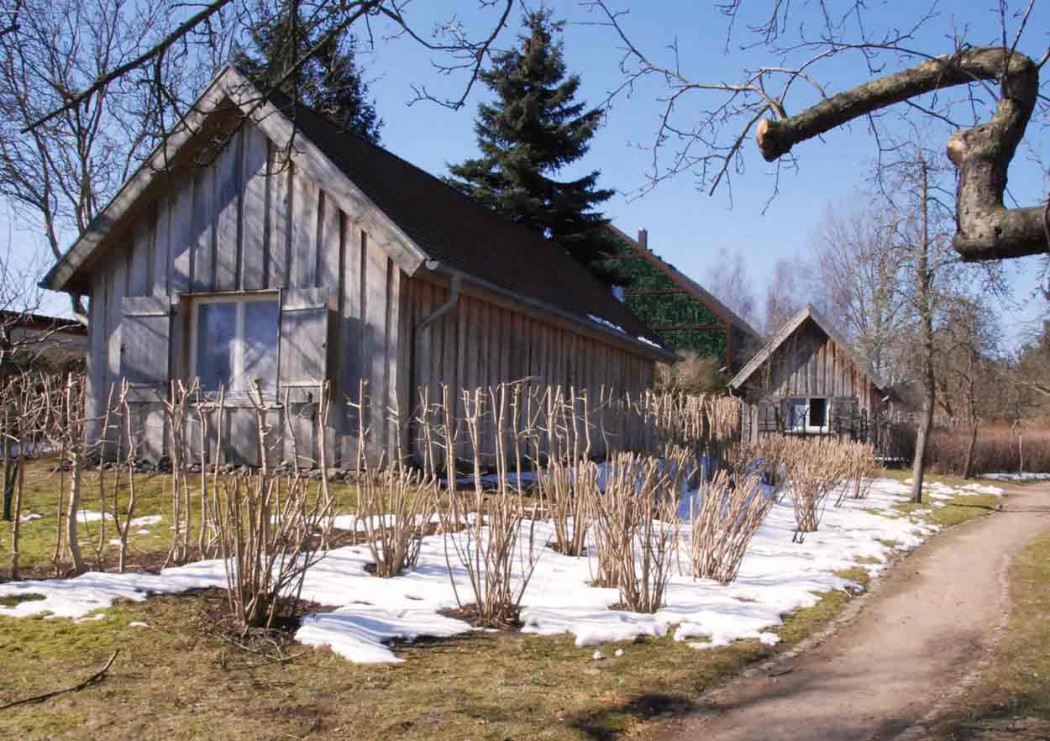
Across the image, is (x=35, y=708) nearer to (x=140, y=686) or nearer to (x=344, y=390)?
(x=140, y=686)

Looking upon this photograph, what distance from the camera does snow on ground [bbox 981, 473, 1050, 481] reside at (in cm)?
2464

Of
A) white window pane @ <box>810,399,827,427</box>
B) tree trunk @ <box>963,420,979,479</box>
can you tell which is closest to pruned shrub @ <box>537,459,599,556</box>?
Answer: tree trunk @ <box>963,420,979,479</box>

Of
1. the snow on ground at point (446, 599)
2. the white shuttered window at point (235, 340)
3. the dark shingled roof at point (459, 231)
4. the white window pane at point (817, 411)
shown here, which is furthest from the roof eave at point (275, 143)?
the white window pane at point (817, 411)

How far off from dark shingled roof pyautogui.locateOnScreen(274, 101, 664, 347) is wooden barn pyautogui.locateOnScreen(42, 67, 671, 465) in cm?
8

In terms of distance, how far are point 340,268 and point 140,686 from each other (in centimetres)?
778

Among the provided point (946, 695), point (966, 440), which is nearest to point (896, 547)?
point (946, 695)

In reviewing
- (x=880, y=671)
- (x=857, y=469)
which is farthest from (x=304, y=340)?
(x=857, y=469)

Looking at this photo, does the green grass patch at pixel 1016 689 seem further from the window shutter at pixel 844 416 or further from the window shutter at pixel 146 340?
the window shutter at pixel 844 416

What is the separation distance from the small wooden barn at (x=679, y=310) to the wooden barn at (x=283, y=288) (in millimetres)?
23026

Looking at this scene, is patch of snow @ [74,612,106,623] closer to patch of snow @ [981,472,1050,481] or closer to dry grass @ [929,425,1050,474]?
dry grass @ [929,425,1050,474]

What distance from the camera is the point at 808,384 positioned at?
27562 mm

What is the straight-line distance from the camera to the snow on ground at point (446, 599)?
205 inches

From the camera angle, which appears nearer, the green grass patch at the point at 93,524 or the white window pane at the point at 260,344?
the green grass patch at the point at 93,524

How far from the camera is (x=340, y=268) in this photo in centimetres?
1139
